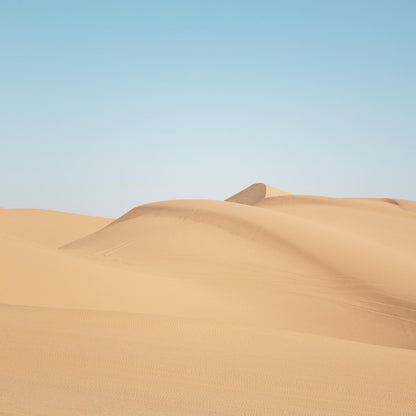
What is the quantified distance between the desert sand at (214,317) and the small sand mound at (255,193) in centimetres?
1230

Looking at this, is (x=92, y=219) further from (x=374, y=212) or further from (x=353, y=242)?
(x=353, y=242)

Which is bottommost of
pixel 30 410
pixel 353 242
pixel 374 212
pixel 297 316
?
pixel 297 316

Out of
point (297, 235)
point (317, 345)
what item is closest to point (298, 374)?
point (317, 345)

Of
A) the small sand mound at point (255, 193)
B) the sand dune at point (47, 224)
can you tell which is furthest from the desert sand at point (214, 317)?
the sand dune at point (47, 224)

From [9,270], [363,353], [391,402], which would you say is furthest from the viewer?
[9,270]

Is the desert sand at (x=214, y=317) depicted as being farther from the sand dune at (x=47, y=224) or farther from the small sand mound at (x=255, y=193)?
the sand dune at (x=47, y=224)

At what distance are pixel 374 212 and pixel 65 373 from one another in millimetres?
23691

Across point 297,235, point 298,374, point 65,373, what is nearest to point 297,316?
point 297,235

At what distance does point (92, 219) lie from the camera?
4447 cm

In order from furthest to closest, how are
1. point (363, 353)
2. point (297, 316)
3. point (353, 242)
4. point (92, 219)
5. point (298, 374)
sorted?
point (92, 219) → point (353, 242) → point (297, 316) → point (363, 353) → point (298, 374)

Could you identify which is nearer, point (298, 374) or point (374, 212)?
point (298, 374)

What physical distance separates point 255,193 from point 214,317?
28848 mm

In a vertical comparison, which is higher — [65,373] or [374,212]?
[374,212]

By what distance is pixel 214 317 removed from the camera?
31.6ft
